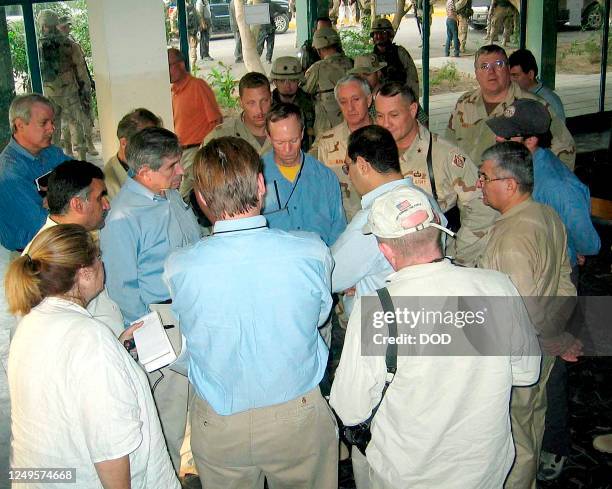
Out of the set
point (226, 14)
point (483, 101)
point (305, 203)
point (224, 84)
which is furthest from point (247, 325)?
point (226, 14)

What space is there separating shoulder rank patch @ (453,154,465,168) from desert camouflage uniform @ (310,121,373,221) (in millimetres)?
772

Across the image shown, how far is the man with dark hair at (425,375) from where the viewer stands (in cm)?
226

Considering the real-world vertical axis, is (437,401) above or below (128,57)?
below

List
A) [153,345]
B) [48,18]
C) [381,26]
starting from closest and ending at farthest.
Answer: [153,345]
[48,18]
[381,26]

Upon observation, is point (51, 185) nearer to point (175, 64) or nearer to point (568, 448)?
point (568, 448)

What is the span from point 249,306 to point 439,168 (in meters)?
2.10

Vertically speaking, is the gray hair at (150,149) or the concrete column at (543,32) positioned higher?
the concrete column at (543,32)

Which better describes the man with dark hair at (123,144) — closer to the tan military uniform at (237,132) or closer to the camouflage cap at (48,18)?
the tan military uniform at (237,132)

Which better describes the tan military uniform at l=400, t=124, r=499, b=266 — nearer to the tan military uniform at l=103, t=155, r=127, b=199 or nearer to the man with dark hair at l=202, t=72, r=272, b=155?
the man with dark hair at l=202, t=72, r=272, b=155

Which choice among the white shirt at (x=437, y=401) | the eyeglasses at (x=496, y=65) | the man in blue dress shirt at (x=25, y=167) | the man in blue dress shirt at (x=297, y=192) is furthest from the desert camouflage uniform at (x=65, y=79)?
the white shirt at (x=437, y=401)

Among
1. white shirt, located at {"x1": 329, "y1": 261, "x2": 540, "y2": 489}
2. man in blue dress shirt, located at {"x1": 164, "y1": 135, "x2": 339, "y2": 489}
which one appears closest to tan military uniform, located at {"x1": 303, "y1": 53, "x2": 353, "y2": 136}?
man in blue dress shirt, located at {"x1": 164, "y1": 135, "x2": 339, "y2": 489}

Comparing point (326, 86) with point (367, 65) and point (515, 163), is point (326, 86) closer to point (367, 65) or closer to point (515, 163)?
point (367, 65)

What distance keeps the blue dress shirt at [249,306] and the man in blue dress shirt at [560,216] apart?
5.69ft

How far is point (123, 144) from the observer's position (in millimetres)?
4441
